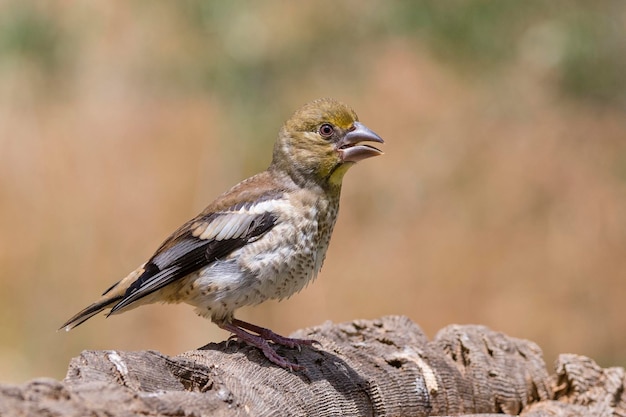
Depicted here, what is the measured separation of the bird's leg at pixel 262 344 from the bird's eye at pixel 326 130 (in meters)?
1.02

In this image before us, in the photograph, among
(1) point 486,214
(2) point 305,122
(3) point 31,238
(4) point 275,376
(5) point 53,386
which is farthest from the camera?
(1) point 486,214

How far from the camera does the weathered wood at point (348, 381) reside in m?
3.07

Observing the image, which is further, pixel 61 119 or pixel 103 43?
pixel 61 119

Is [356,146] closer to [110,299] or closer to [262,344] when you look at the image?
[262,344]

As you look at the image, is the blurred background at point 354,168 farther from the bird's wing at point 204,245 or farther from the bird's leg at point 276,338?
the bird's leg at point 276,338

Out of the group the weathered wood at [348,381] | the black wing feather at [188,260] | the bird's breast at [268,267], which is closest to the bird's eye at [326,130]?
the bird's breast at [268,267]

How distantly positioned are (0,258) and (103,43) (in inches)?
100

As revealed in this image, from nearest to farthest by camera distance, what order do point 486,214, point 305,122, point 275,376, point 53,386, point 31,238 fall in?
point 53,386
point 275,376
point 305,122
point 31,238
point 486,214

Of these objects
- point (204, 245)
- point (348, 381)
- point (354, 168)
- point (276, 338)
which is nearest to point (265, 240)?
point (204, 245)

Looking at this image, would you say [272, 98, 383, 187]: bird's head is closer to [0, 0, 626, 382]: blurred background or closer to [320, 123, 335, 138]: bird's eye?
[320, 123, 335, 138]: bird's eye

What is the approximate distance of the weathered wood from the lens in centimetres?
307

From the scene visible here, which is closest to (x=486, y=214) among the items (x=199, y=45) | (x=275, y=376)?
(x=199, y=45)

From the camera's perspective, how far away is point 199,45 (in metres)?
8.95

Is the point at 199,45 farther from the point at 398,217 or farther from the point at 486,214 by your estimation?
the point at 486,214
